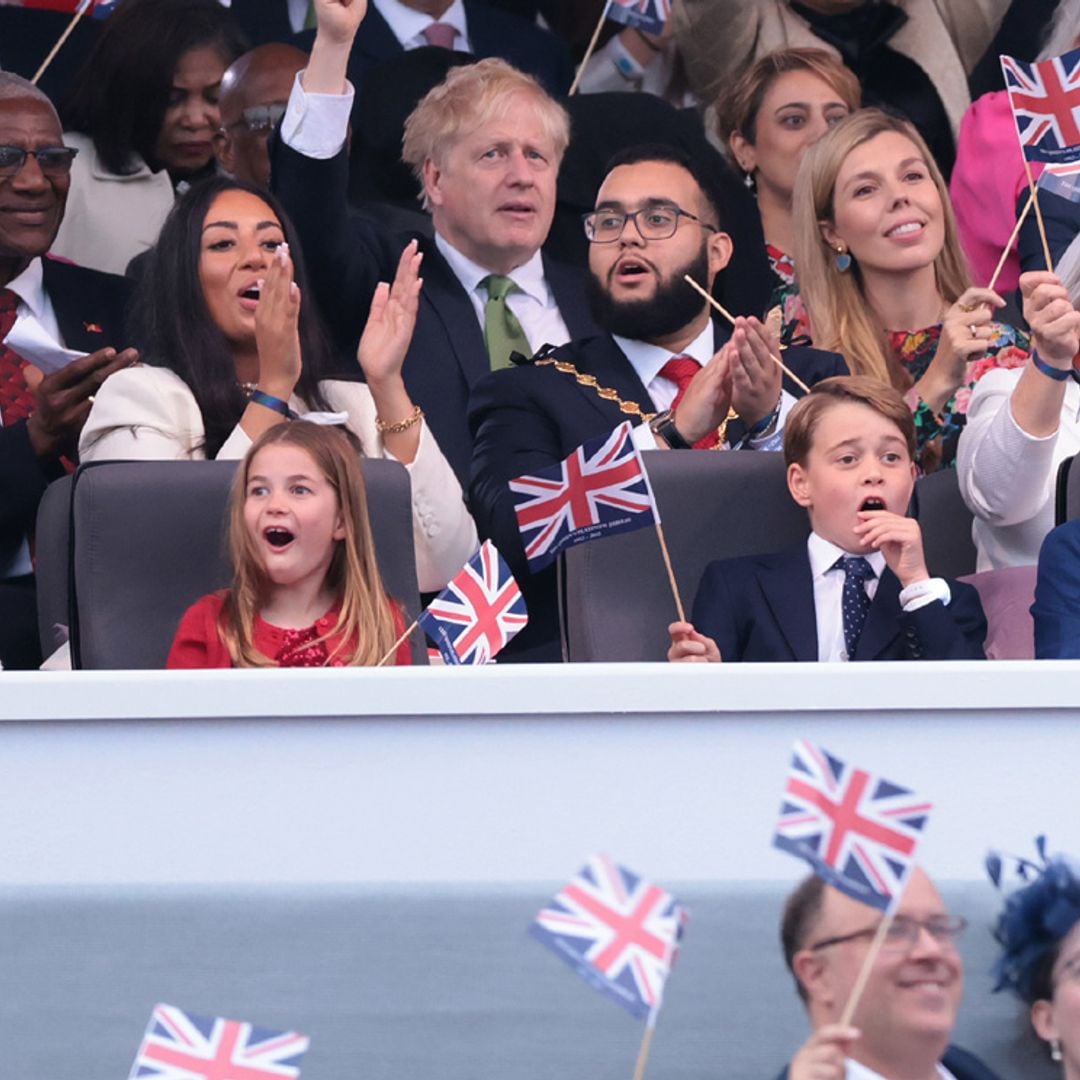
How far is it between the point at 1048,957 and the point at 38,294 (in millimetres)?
2320

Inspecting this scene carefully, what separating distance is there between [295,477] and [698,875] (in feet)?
3.60

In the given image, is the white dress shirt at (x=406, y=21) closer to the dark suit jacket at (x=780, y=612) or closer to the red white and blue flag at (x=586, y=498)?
the red white and blue flag at (x=586, y=498)

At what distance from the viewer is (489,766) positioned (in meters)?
2.43

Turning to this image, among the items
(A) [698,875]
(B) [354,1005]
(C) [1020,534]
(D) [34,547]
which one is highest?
(C) [1020,534]

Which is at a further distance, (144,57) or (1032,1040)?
(144,57)

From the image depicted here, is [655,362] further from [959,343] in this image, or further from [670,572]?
[670,572]

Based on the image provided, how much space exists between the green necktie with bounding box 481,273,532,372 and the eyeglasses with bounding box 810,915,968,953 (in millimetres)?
1922

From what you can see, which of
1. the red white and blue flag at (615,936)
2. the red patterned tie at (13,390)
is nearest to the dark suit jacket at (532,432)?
the red patterned tie at (13,390)

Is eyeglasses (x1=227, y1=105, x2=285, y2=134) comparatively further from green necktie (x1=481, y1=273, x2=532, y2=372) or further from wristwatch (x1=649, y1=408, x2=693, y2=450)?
wristwatch (x1=649, y1=408, x2=693, y2=450)

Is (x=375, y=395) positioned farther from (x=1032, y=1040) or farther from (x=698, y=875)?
(x=1032, y=1040)

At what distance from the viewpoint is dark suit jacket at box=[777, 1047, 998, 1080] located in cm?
233

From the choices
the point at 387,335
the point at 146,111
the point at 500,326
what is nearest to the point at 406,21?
the point at 146,111

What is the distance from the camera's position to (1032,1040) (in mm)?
2357

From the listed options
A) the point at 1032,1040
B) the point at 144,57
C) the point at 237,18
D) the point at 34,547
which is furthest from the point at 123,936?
the point at 237,18
